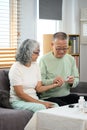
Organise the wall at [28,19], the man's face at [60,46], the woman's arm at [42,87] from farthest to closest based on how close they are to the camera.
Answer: the wall at [28,19], the man's face at [60,46], the woman's arm at [42,87]

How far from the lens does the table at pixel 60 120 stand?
7.13 ft

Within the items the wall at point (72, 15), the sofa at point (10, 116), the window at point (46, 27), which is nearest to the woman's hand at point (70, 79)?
the sofa at point (10, 116)

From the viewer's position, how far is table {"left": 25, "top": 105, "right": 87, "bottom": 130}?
85.5 inches

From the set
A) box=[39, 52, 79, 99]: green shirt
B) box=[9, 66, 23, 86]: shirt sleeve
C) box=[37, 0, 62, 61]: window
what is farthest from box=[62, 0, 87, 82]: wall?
box=[9, 66, 23, 86]: shirt sleeve

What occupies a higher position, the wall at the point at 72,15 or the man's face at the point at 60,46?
the wall at the point at 72,15

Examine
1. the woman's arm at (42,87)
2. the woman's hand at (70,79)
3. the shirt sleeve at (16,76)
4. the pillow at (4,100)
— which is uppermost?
the shirt sleeve at (16,76)

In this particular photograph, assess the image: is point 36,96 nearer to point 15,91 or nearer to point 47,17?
point 15,91

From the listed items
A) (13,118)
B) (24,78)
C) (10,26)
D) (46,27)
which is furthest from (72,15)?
(13,118)

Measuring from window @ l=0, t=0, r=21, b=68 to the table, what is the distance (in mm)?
2207

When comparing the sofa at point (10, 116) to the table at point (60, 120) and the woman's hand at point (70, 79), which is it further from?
the woman's hand at point (70, 79)

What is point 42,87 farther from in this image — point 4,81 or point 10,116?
point 10,116

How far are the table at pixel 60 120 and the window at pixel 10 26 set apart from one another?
2207 millimetres

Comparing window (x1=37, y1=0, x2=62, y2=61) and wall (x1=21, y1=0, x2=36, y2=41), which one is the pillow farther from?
window (x1=37, y1=0, x2=62, y2=61)

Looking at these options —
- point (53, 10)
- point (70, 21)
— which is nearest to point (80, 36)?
point (70, 21)
